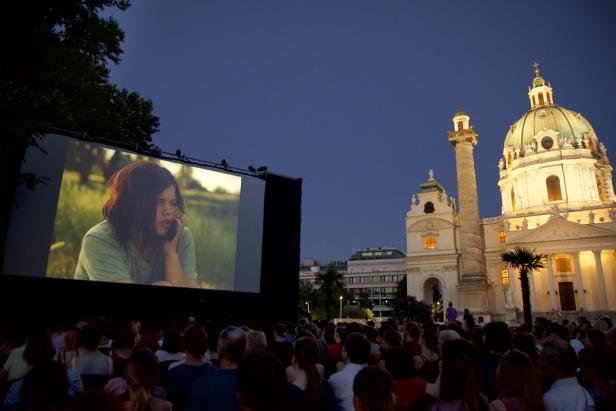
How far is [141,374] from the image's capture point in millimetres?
3502

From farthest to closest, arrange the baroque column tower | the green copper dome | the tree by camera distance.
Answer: the green copper dome → the baroque column tower → the tree

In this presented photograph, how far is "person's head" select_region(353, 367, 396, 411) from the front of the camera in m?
3.00

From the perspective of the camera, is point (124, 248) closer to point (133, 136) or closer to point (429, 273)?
point (133, 136)

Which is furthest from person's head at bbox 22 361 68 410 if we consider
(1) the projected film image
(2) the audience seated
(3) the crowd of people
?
(1) the projected film image

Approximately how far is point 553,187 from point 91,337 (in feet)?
221

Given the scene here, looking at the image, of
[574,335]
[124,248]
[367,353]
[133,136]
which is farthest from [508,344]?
[133,136]

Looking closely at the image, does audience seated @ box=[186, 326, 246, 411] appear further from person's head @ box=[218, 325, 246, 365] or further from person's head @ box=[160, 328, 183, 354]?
person's head @ box=[160, 328, 183, 354]

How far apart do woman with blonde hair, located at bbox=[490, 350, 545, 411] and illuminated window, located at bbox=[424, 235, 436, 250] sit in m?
57.5

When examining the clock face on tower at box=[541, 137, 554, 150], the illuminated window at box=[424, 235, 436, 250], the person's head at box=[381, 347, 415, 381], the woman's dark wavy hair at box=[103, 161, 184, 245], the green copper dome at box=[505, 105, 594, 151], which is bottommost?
the person's head at box=[381, 347, 415, 381]

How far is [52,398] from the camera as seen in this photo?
265cm

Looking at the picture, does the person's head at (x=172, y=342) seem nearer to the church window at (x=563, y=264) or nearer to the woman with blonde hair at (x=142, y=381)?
the woman with blonde hair at (x=142, y=381)

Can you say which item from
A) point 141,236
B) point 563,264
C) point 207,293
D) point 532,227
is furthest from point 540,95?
point 141,236

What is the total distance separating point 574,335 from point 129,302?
15.7m

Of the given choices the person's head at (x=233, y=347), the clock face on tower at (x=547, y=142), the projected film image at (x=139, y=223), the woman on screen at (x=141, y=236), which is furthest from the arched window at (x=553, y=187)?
the person's head at (x=233, y=347)
